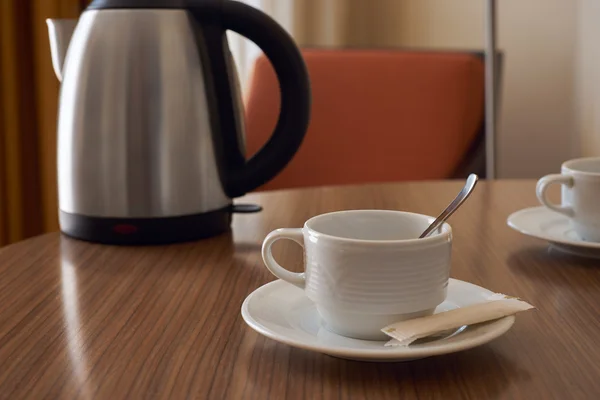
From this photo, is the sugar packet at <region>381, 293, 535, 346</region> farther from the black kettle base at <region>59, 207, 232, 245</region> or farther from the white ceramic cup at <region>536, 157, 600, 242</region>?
the black kettle base at <region>59, 207, 232, 245</region>

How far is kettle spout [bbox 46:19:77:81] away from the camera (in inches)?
35.2

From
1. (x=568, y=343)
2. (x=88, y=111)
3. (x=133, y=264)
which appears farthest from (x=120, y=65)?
(x=568, y=343)

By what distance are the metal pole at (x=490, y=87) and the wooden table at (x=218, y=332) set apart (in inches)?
39.8

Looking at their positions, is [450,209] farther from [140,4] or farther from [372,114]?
[372,114]

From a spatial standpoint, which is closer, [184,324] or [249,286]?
[184,324]

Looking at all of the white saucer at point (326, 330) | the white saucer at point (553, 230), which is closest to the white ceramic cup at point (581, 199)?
the white saucer at point (553, 230)

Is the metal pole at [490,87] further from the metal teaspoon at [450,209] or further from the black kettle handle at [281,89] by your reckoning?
the metal teaspoon at [450,209]

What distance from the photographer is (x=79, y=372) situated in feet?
1.49

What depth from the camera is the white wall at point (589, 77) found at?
2072mm

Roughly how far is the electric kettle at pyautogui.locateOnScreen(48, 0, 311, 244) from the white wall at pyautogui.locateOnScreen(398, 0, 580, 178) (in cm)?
153

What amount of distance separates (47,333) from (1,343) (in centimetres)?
3

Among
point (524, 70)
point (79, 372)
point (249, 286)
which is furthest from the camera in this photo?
point (524, 70)

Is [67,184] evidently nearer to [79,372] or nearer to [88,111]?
[88,111]

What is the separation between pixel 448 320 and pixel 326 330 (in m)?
0.08
